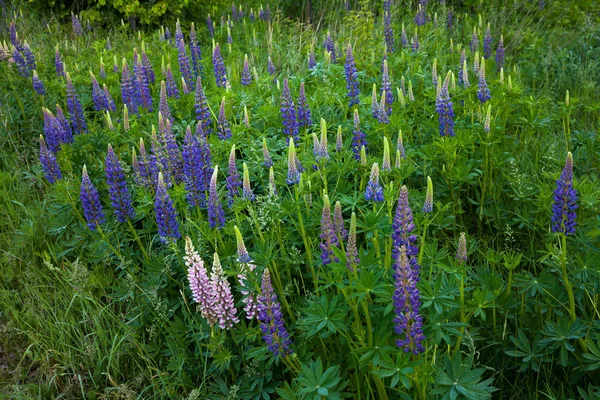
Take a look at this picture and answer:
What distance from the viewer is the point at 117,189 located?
10.7ft

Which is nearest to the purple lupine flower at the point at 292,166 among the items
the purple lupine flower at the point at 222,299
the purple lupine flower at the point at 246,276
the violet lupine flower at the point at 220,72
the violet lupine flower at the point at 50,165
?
the purple lupine flower at the point at 246,276

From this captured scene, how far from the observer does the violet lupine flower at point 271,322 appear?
2299 millimetres

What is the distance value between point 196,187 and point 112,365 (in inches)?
41.0

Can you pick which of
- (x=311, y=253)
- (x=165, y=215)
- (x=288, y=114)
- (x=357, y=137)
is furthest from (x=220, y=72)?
(x=311, y=253)

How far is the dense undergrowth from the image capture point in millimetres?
2320

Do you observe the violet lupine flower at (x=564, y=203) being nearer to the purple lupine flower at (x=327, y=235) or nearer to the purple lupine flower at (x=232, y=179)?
the purple lupine flower at (x=327, y=235)

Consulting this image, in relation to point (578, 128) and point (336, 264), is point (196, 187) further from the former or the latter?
point (578, 128)

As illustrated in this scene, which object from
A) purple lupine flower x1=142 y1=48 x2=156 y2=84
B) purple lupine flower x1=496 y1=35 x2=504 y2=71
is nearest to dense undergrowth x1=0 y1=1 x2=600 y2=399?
purple lupine flower x1=142 y1=48 x2=156 y2=84

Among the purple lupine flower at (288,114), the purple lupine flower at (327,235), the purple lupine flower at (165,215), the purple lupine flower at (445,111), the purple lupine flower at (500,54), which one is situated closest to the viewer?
the purple lupine flower at (327,235)

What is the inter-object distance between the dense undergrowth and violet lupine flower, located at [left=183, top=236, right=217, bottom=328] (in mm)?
10

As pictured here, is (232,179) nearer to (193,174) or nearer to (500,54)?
(193,174)

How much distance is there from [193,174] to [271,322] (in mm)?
1194

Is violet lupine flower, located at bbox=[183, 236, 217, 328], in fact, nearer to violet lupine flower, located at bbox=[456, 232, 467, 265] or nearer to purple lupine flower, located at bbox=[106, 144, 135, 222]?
purple lupine flower, located at bbox=[106, 144, 135, 222]

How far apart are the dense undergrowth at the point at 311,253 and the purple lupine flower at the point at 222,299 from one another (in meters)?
0.01
